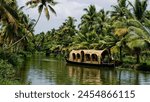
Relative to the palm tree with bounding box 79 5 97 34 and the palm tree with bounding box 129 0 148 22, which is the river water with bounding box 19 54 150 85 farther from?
the palm tree with bounding box 79 5 97 34

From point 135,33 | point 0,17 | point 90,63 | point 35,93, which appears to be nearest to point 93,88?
point 35,93

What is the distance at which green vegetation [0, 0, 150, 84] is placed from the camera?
684 inches

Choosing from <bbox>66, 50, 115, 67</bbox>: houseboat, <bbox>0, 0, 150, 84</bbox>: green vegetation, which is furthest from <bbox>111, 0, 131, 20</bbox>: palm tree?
<bbox>66, 50, 115, 67</bbox>: houseboat

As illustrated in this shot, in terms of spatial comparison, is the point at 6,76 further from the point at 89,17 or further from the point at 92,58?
the point at 89,17

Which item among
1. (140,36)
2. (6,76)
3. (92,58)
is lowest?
(6,76)

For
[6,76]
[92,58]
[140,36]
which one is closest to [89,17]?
[92,58]

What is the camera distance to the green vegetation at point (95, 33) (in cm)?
1737

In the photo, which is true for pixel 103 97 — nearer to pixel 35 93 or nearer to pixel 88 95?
pixel 88 95

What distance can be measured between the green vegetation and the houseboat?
878mm

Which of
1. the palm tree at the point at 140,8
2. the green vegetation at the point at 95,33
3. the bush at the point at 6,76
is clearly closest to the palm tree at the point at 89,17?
the green vegetation at the point at 95,33

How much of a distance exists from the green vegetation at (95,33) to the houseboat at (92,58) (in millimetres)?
878

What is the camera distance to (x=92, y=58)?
32.9 meters

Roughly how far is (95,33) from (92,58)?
443 centimetres

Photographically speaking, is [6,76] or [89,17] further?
[89,17]
